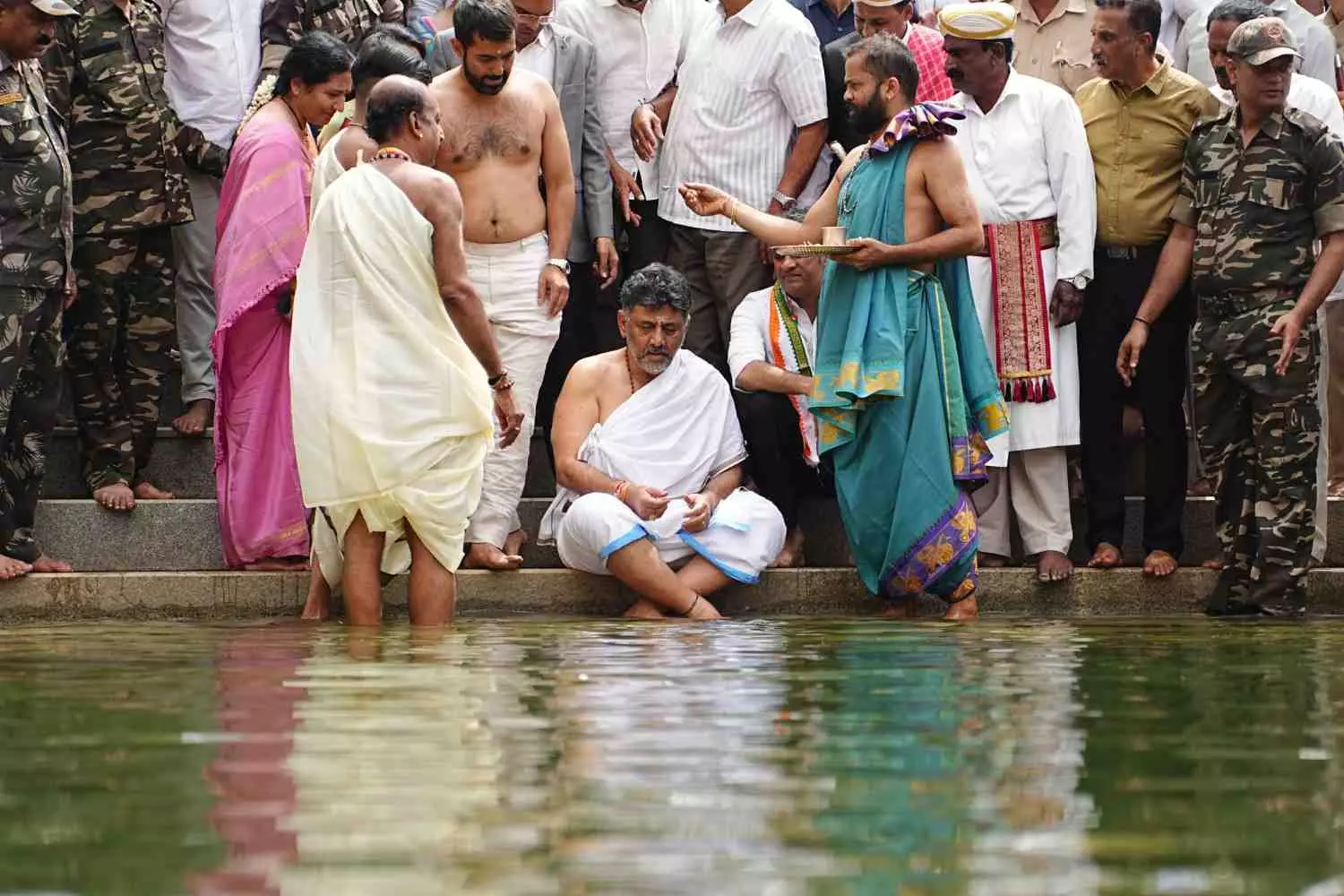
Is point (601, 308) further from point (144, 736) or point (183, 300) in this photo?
point (144, 736)

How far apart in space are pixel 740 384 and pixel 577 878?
246 inches

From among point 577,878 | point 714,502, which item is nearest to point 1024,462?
point 714,502

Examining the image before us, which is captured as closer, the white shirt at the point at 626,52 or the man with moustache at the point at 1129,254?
the man with moustache at the point at 1129,254

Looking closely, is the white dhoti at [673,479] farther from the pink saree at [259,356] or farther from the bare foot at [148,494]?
the bare foot at [148,494]

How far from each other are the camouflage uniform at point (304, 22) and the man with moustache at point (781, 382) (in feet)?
6.94

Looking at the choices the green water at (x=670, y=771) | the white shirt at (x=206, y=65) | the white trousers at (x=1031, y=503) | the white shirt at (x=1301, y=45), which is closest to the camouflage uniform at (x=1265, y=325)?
the white trousers at (x=1031, y=503)

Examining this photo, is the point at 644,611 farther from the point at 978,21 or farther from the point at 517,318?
the point at 978,21

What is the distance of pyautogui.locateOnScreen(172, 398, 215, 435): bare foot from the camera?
918 centimetres

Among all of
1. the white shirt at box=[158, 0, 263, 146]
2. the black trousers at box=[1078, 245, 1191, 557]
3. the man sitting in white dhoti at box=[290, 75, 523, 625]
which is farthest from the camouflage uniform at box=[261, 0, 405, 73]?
the black trousers at box=[1078, 245, 1191, 557]

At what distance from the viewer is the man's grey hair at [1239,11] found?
29.6 ft

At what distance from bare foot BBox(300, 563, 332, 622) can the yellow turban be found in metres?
3.12

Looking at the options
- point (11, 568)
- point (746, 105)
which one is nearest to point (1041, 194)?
point (746, 105)

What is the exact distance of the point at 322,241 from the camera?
7.37 m

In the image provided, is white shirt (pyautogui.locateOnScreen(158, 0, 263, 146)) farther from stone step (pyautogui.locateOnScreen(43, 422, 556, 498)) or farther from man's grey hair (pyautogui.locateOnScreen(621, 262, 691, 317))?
man's grey hair (pyautogui.locateOnScreen(621, 262, 691, 317))
